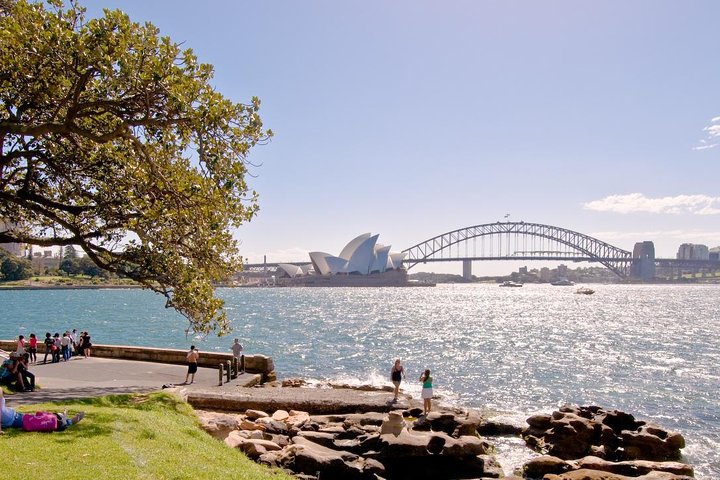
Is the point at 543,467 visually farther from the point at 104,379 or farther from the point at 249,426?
the point at 104,379

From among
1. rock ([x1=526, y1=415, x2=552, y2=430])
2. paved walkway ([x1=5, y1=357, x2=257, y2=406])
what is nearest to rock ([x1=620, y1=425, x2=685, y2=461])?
rock ([x1=526, y1=415, x2=552, y2=430])

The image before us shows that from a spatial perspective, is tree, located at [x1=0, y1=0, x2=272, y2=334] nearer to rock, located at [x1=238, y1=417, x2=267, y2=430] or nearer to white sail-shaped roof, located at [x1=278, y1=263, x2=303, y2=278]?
rock, located at [x1=238, y1=417, x2=267, y2=430]

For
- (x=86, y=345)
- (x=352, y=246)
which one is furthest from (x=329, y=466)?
(x=352, y=246)

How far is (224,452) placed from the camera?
10.2m

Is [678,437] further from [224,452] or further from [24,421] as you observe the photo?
[24,421]

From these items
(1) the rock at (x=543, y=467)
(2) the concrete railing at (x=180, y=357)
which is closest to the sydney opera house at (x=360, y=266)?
(2) the concrete railing at (x=180, y=357)

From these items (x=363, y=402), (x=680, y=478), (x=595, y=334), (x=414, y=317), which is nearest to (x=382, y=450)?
(x=363, y=402)

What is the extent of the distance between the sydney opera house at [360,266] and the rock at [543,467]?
5285 inches

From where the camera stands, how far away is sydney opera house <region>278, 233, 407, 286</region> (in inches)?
6048

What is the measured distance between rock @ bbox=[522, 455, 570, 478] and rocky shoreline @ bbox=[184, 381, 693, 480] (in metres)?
0.02

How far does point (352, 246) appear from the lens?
154250mm

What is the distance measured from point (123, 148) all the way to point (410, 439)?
8581 millimetres

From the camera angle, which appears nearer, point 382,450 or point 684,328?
point 382,450

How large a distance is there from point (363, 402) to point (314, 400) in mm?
1454
